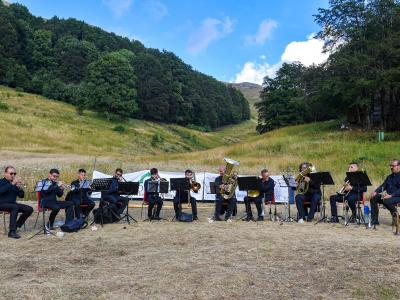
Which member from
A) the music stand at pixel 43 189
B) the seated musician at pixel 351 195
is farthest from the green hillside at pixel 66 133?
the seated musician at pixel 351 195

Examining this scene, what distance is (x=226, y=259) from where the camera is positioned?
834 centimetres

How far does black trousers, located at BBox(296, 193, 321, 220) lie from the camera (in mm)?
13234

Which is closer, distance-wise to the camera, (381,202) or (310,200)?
(381,202)

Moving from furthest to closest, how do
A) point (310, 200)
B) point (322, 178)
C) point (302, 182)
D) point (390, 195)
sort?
point (310, 200)
point (302, 182)
point (322, 178)
point (390, 195)

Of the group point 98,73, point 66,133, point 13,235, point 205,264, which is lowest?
point 205,264

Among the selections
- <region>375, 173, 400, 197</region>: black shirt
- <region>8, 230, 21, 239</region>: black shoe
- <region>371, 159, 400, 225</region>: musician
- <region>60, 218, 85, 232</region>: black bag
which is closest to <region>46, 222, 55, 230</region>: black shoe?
<region>60, 218, 85, 232</region>: black bag

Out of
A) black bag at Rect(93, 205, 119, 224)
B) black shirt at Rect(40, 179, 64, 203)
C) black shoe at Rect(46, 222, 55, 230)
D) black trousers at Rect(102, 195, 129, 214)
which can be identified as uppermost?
black shirt at Rect(40, 179, 64, 203)

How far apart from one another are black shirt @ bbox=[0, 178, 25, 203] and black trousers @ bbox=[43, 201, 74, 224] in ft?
2.58

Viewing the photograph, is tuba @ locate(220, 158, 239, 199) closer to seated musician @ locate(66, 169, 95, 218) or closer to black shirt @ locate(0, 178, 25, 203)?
seated musician @ locate(66, 169, 95, 218)

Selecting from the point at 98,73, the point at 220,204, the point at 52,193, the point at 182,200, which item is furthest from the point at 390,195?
the point at 98,73

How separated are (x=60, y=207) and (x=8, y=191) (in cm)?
139

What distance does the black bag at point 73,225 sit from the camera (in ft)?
37.5

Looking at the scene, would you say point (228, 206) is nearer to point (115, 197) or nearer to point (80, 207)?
point (115, 197)

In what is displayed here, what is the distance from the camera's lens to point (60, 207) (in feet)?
38.8
